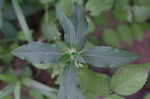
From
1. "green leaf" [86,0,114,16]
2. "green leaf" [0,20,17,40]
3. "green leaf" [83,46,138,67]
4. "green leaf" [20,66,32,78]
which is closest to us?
"green leaf" [83,46,138,67]

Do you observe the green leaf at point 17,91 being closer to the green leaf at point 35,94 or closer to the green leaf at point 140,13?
the green leaf at point 35,94

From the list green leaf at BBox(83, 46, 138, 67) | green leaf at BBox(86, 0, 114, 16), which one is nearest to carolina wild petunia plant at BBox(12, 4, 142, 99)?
green leaf at BBox(83, 46, 138, 67)

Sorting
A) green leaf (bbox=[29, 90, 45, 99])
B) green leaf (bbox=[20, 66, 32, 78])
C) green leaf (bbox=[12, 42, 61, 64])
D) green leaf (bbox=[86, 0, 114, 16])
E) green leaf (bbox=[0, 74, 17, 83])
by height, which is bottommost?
green leaf (bbox=[29, 90, 45, 99])

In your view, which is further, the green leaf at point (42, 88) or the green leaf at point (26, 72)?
the green leaf at point (26, 72)

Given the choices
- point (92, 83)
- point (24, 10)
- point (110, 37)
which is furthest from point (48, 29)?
point (92, 83)

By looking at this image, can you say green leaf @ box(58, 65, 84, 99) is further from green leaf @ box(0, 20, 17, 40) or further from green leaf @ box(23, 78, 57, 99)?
green leaf @ box(0, 20, 17, 40)

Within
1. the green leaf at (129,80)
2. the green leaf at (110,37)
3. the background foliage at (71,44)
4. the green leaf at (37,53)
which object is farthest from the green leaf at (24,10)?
the green leaf at (129,80)
